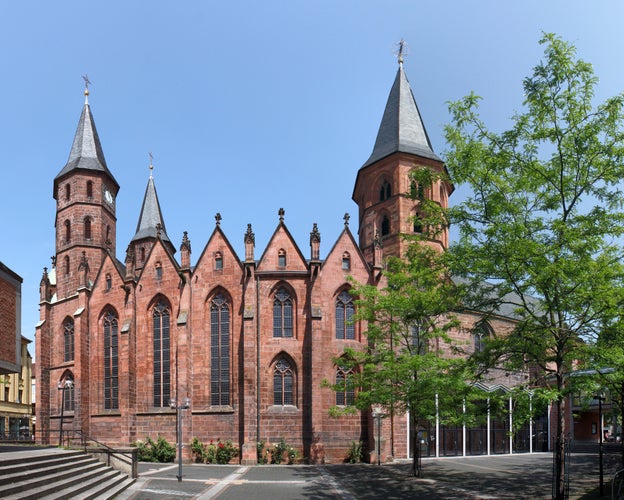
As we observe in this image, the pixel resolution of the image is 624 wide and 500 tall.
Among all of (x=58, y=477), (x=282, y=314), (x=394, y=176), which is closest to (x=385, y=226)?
(x=394, y=176)

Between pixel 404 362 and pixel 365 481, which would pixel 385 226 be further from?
pixel 365 481

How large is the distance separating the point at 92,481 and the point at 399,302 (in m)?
12.5

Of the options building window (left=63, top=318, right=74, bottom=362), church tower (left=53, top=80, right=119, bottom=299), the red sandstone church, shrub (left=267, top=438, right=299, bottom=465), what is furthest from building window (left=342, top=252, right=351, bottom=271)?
building window (left=63, top=318, right=74, bottom=362)

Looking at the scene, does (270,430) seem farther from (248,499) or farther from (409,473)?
(248,499)

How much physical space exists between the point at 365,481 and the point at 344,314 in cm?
1238

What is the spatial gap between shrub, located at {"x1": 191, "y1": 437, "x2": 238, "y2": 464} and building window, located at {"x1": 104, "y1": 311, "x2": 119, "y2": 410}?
722cm

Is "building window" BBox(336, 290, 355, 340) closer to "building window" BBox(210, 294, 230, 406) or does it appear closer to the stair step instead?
"building window" BBox(210, 294, 230, 406)

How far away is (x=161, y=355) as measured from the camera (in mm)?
34750

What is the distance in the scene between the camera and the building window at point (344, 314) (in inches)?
1321

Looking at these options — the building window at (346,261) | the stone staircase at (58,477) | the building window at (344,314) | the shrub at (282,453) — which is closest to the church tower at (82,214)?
the building window at (346,261)

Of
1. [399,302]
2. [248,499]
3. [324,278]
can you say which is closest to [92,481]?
[248,499]

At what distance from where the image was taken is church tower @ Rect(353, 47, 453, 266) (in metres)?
37.5

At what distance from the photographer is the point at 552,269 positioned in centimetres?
1280

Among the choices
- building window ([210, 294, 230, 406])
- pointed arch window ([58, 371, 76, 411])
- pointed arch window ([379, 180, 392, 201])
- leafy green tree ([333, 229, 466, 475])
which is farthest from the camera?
pointed arch window ([379, 180, 392, 201])
